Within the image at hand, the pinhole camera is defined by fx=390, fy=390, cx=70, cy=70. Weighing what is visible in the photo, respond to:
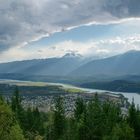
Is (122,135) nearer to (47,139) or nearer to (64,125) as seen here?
(64,125)

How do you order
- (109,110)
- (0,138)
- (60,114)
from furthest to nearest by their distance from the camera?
(60,114) → (109,110) → (0,138)

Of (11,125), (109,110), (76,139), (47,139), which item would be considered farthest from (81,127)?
(11,125)

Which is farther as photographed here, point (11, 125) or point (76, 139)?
point (76, 139)

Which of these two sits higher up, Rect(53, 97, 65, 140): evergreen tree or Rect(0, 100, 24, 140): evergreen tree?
Rect(0, 100, 24, 140): evergreen tree

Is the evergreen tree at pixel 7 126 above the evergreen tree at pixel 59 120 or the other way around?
above

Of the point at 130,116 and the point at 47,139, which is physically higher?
the point at 130,116

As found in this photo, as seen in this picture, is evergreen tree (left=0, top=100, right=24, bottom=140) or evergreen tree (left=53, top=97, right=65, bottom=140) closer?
evergreen tree (left=0, top=100, right=24, bottom=140)

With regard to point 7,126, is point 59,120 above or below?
below

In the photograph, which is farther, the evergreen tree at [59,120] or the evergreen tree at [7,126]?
the evergreen tree at [59,120]

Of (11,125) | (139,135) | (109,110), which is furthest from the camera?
(109,110)

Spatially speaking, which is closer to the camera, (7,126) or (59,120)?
(7,126)
